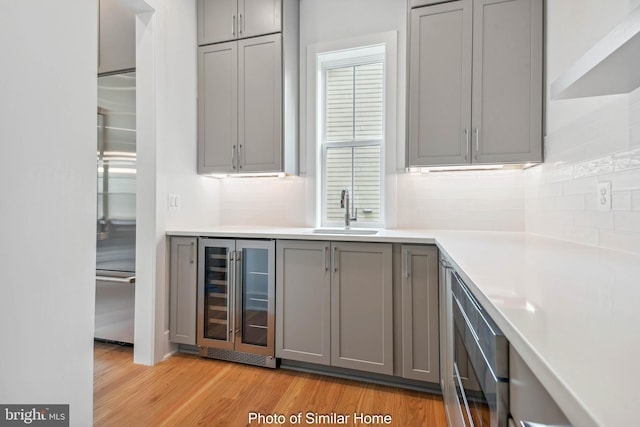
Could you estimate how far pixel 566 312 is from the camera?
522 millimetres

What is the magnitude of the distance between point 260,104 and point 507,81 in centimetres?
180

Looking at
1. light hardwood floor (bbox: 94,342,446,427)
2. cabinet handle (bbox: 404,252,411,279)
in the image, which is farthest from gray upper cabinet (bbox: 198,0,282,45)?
light hardwood floor (bbox: 94,342,446,427)

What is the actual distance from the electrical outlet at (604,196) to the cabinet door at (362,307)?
39.3 inches

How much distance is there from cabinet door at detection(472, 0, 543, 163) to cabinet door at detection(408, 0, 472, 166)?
0.22 feet

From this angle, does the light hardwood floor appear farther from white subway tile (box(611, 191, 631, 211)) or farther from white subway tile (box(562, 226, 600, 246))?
white subway tile (box(611, 191, 631, 211))

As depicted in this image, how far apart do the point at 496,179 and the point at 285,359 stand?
6.68 ft

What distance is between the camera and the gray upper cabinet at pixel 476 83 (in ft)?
6.35

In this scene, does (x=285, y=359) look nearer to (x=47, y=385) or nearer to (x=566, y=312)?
(x=47, y=385)

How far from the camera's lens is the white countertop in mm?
303

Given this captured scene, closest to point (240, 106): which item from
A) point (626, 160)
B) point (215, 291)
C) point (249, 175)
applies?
point (249, 175)

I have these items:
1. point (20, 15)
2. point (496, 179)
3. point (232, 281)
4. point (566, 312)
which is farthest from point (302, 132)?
point (566, 312)

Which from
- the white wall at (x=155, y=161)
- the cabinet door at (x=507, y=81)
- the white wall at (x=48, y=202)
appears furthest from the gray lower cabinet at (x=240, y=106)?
the cabinet door at (x=507, y=81)

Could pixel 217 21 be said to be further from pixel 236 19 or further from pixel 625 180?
pixel 625 180

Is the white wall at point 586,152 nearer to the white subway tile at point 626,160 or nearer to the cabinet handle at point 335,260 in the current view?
the white subway tile at point 626,160
